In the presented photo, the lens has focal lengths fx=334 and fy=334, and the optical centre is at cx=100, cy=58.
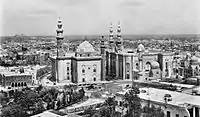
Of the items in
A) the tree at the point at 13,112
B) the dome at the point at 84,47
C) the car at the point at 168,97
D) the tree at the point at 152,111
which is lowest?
the tree at the point at 13,112

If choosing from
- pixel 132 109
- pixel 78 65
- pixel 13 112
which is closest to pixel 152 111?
pixel 132 109

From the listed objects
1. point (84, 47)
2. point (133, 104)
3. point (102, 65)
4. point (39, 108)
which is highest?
point (84, 47)

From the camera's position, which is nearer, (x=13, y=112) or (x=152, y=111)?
(x=152, y=111)

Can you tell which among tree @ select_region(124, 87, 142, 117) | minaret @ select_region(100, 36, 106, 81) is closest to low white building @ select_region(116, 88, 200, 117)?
tree @ select_region(124, 87, 142, 117)

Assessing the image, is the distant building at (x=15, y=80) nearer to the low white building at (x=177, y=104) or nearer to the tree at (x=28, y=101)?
the tree at (x=28, y=101)

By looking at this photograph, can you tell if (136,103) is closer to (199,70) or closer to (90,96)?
(90,96)

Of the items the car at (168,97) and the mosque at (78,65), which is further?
the mosque at (78,65)

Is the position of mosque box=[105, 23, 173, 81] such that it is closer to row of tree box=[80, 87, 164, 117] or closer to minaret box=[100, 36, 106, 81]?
minaret box=[100, 36, 106, 81]

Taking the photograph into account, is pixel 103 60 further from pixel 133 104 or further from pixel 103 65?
pixel 133 104

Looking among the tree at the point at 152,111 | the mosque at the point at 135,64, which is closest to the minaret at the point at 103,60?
the mosque at the point at 135,64
